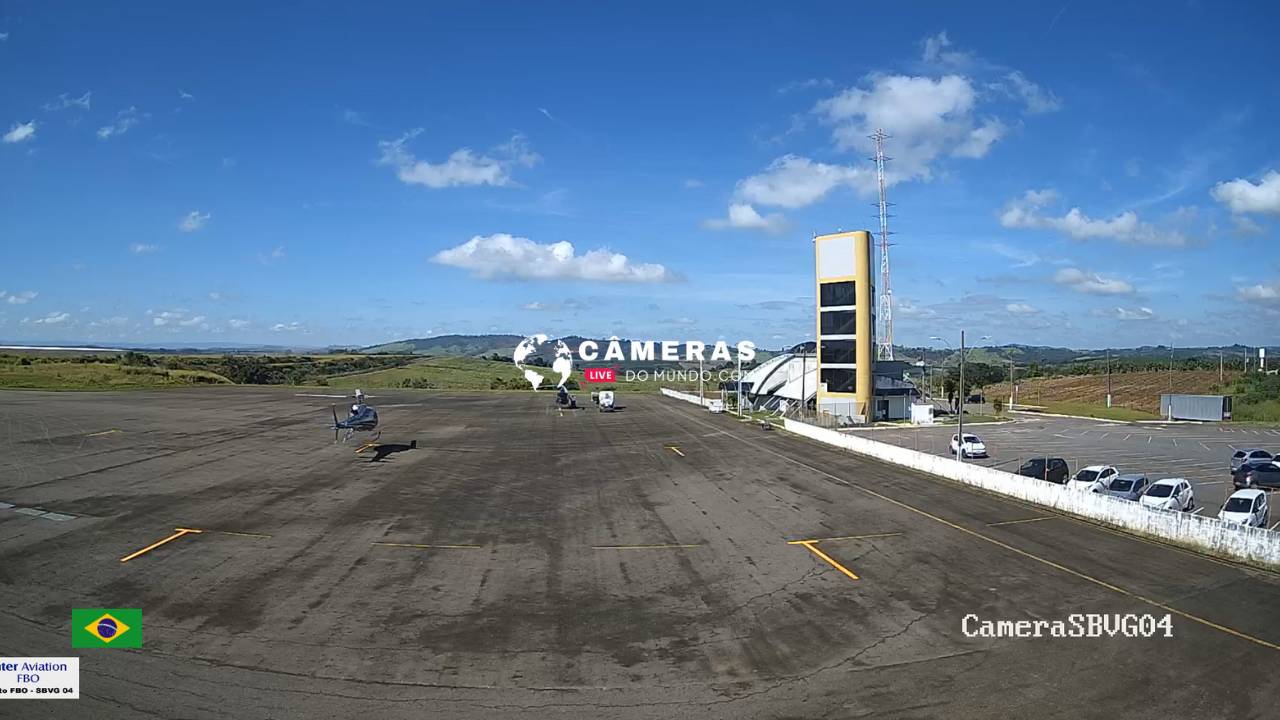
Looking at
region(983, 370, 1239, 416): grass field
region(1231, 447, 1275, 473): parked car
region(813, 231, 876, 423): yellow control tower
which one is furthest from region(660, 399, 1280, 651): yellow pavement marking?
region(983, 370, 1239, 416): grass field

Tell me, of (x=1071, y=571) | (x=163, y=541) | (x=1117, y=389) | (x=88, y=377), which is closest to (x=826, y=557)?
(x=1071, y=571)

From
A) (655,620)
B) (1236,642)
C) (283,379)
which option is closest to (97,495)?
(655,620)

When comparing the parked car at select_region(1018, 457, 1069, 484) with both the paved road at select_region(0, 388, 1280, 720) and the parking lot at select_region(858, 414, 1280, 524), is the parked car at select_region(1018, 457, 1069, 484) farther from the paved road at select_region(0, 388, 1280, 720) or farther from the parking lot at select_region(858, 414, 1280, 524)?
the paved road at select_region(0, 388, 1280, 720)

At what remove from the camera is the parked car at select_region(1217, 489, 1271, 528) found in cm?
2402

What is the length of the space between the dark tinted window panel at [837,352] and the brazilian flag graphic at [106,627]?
5878 centimetres

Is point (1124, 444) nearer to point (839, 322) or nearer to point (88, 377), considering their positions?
point (839, 322)

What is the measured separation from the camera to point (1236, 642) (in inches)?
599

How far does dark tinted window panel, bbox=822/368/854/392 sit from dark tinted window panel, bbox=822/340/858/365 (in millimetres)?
844

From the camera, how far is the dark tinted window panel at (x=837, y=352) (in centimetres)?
6644

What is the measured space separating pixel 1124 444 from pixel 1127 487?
86.4 feet

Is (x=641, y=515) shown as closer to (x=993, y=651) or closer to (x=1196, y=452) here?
(x=993, y=651)

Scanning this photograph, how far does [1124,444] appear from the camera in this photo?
50312mm

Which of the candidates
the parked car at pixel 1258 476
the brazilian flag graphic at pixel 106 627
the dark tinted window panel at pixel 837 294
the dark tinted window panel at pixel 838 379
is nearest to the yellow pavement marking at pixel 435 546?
the brazilian flag graphic at pixel 106 627

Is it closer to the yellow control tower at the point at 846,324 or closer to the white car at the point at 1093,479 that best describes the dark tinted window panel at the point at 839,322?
the yellow control tower at the point at 846,324
